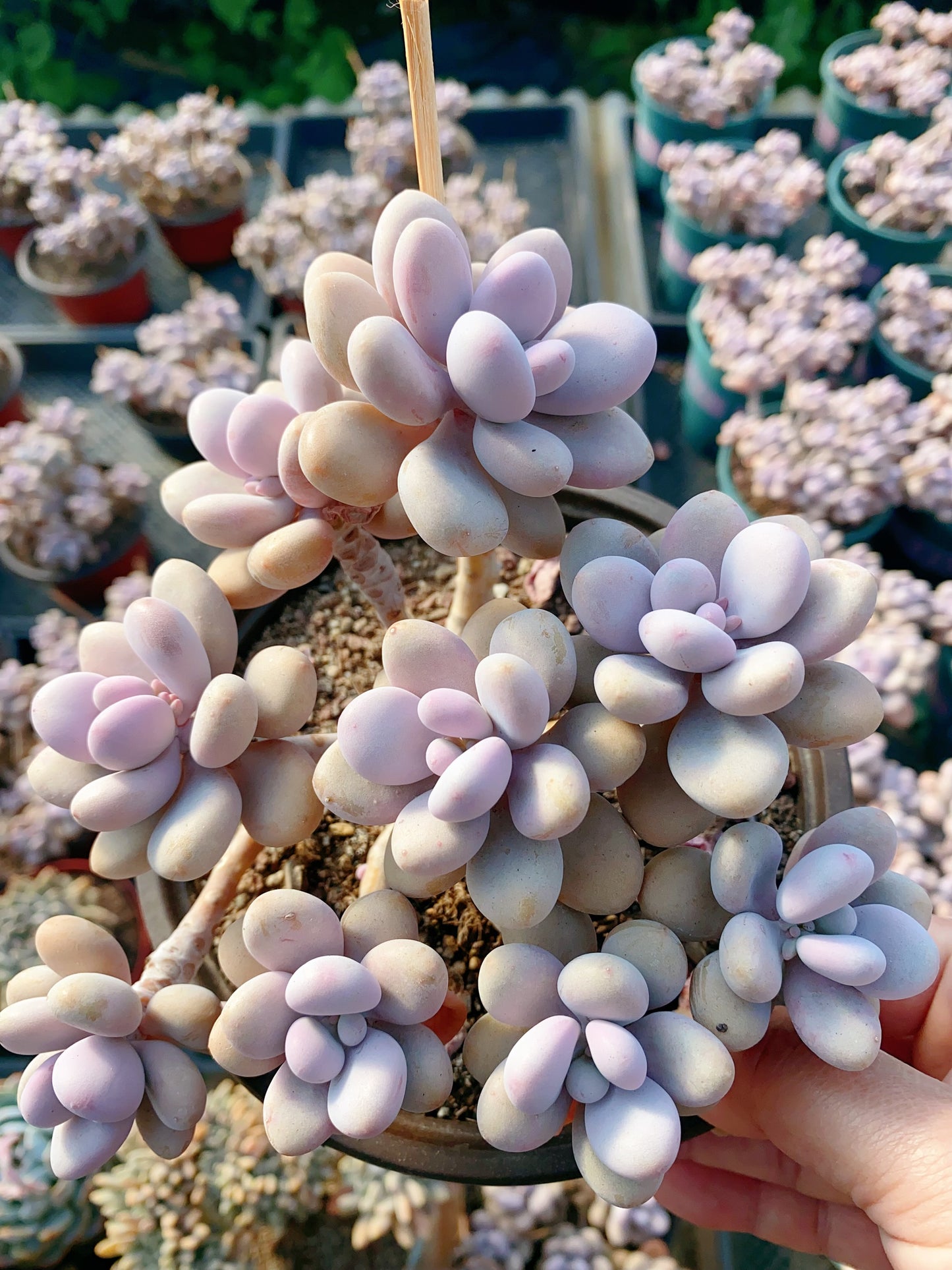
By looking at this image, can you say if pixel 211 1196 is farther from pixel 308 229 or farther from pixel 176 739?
pixel 308 229

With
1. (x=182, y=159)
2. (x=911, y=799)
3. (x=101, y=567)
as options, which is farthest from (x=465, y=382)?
(x=182, y=159)

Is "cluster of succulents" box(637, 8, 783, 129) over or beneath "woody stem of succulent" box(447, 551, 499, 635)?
over

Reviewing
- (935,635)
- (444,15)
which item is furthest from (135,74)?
(935,635)

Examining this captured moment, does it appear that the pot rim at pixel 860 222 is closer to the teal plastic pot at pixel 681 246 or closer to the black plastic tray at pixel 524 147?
the teal plastic pot at pixel 681 246

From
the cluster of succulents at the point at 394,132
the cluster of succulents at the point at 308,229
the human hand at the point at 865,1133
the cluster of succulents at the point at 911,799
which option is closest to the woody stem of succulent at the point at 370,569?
the human hand at the point at 865,1133

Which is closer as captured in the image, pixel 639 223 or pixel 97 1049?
pixel 97 1049

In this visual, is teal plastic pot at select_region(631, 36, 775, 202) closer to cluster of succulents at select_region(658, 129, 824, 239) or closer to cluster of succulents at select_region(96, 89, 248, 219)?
cluster of succulents at select_region(658, 129, 824, 239)

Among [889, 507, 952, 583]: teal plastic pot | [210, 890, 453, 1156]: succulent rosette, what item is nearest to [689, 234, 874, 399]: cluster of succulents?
[889, 507, 952, 583]: teal plastic pot
